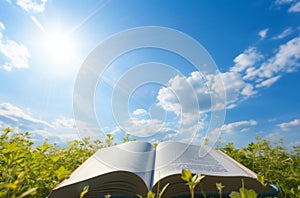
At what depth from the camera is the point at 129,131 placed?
2.14 m

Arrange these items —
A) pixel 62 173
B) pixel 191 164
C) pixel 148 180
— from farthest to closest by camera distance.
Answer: pixel 191 164 → pixel 148 180 → pixel 62 173

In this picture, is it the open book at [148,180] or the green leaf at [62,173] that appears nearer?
the green leaf at [62,173]

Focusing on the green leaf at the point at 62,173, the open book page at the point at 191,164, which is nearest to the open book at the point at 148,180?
the open book page at the point at 191,164

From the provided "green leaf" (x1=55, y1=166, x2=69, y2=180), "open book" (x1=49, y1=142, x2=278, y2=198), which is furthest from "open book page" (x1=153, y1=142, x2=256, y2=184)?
"green leaf" (x1=55, y1=166, x2=69, y2=180)

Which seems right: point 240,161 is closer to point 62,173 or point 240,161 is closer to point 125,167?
point 125,167

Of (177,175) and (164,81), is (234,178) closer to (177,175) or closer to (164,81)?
(177,175)

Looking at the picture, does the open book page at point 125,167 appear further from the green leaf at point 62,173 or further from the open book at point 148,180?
the green leaf at point 62,173

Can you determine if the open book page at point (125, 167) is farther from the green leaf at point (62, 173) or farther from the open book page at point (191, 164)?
the green leaf at point (62, 173)

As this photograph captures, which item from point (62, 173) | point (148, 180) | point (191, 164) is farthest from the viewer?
point (191, 164)

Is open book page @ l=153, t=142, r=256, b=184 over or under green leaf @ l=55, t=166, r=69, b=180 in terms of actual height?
over

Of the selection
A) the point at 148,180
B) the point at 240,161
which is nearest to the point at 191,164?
the point at 148,180

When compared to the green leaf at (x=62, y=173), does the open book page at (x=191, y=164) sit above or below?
above

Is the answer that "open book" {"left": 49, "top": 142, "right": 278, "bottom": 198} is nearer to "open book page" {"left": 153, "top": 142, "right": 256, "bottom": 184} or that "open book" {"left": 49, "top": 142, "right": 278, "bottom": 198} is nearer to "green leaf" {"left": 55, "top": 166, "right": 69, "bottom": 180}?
"open book page" {"left": 153, "top": 142, "right": 256, "bottom": 184}

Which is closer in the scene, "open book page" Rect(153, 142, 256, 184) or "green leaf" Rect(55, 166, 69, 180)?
"green leaf" Rect(55, 166, 69, 180)
